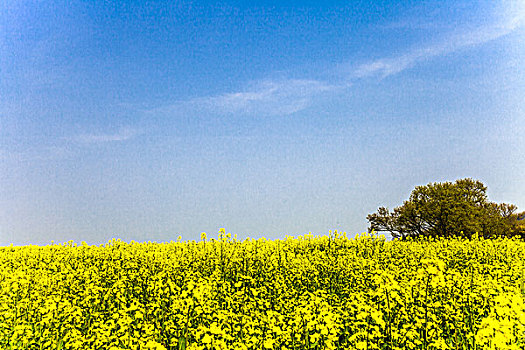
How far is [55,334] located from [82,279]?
11.2ft

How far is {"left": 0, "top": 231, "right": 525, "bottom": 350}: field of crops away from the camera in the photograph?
6574mm

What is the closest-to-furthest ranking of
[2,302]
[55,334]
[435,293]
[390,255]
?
[55,334], [435,293], [2,302], [390,255]

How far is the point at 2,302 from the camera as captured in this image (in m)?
9.39

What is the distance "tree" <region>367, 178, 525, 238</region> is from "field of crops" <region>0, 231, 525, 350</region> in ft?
51.1

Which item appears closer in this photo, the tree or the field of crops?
the field of crops

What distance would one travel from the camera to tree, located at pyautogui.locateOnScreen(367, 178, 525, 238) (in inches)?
1180

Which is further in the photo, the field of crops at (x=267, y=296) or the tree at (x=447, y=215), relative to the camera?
the tree at (x=447, y=215)

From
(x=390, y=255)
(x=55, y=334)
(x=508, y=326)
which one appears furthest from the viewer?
(x=390, y=255)

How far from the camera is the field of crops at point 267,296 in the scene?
21.6ft

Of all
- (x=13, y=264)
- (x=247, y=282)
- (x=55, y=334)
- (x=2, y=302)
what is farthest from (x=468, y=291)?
(x=13, y=264)

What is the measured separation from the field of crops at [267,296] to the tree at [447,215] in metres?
15.6

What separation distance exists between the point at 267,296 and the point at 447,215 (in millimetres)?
24211

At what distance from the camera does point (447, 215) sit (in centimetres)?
3012

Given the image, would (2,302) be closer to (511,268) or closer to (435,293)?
(435,293)
